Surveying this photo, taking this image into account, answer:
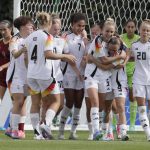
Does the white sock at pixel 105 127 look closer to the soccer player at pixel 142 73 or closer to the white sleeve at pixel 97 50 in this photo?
the soccer player at pixel 142 73

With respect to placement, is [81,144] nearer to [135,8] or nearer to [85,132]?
[85,132]

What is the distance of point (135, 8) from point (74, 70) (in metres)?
5.19

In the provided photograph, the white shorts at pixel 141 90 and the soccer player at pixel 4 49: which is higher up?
the soccer player at pixel 4 49

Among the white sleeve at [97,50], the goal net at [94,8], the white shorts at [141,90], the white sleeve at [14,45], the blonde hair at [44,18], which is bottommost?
the white shorts at [141,90]

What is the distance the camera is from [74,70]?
51.8 ft

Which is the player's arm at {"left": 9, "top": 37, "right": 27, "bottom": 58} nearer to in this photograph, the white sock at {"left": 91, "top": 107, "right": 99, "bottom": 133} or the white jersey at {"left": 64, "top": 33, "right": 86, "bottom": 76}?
the white jersey at {"left": 64, "top": 33, "right": 86, "bottom": 76}

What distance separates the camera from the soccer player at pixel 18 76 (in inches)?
603

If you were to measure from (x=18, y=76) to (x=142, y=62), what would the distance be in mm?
2065

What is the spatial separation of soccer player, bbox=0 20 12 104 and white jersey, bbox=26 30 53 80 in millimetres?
2361

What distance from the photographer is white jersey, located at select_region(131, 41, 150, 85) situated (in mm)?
14961

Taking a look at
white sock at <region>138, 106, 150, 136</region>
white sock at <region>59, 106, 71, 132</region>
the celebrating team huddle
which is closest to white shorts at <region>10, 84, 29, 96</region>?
the celebrating team huddle

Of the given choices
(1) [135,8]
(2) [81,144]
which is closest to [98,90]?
(2) [81,144]

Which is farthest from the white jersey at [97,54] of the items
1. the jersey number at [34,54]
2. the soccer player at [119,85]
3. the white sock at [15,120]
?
the white sock at [15,120]

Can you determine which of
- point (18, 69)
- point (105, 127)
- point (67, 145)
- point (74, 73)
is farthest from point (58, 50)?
point (67, 145)
